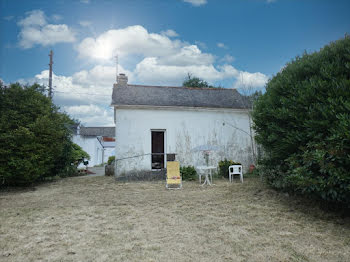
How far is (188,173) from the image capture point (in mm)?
11836

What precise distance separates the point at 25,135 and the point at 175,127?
7.00 meters

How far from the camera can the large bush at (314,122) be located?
14.2 ft

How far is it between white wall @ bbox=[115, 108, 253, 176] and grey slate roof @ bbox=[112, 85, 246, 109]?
413 millimetres

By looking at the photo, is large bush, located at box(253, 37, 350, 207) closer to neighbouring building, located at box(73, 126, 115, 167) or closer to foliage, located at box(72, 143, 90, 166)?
foliage, located at box(72, 143, 90, 166)

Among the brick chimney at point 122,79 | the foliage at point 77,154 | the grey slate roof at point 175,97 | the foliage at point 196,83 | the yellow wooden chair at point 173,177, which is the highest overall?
the foliage at point 196,83

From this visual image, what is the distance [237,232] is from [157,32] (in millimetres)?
11264

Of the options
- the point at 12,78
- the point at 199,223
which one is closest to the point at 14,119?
the point at 12,78

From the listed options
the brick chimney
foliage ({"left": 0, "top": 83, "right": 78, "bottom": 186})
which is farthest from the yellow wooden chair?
the brick chimney

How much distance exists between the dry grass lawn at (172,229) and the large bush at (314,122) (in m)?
0.92

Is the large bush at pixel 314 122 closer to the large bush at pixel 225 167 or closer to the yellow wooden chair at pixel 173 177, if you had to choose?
the yellow wooden chair at pixel 173 177

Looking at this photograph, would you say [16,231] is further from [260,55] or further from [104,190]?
[260,55]

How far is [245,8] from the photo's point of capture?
36.1 feet

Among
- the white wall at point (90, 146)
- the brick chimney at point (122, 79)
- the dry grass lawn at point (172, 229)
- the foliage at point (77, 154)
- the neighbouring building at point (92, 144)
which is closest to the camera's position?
the dry grass lawn at point (172, 229)

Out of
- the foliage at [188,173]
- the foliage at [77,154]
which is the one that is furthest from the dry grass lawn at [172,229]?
the foliage at [77,154]
